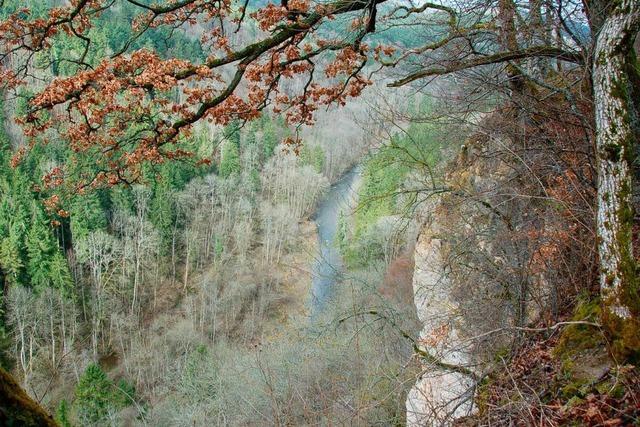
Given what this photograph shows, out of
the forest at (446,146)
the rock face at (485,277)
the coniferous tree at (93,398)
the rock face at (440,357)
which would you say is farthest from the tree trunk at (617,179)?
the coniferous tree at (93,398)

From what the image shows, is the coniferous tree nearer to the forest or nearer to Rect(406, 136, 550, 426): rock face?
the forest

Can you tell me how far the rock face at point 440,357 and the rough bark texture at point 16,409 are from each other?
7.25ft

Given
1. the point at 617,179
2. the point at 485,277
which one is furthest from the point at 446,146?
the point at 617,179

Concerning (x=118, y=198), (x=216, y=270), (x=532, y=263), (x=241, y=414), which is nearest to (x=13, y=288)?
(x=118, y=198)

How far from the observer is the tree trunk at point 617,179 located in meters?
2.75

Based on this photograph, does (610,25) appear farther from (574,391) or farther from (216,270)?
(216,270)

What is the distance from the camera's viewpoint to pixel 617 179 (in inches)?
111

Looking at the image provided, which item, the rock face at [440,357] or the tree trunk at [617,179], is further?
the rock face at [440,357]

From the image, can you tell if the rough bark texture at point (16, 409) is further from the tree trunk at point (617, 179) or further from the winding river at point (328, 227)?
the winding river at point (328, 227)

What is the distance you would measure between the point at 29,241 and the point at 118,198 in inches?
282

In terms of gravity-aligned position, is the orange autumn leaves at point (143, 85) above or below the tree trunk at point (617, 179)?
above

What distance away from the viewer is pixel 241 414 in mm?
13781

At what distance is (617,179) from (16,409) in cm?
316

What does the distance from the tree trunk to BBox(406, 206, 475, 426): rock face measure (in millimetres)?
1135
